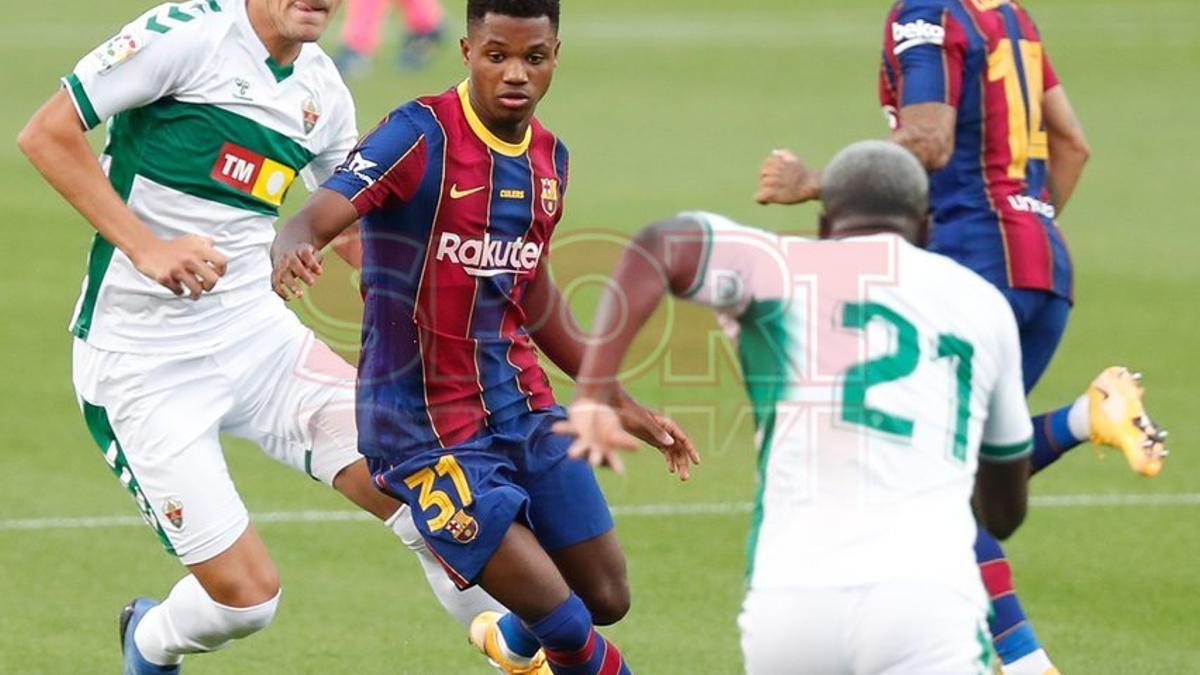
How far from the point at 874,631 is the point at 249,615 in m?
2.80

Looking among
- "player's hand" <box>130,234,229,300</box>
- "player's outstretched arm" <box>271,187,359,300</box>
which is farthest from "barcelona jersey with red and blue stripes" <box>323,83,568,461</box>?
"player's hand" <box>130,234,229,300</box>

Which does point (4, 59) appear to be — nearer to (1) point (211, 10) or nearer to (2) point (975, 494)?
(1) point (211, 10)

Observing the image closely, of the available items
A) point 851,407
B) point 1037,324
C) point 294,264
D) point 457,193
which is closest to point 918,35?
point 1037,324

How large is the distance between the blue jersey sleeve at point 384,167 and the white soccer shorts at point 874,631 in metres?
2.05

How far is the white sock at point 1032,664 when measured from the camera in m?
7.77

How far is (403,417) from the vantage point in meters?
7.07

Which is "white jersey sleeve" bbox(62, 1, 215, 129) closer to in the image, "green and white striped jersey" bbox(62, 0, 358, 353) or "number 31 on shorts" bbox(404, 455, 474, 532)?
"green and white striped jersey" bbox(62, 0, 358, 353)

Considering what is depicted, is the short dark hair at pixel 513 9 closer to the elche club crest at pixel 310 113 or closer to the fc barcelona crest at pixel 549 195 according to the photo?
the fc barcelona crest at pixel 549 195

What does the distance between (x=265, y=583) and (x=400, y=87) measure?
19.7 m

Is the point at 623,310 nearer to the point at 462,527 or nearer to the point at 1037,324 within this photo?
the point at 462,527

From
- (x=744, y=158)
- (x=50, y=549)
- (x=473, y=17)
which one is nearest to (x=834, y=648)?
(x=473, y=17)

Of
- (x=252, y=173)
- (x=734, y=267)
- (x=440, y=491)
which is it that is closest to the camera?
(x=734, y=267)

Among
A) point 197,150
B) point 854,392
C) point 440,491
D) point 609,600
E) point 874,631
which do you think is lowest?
point 609,600

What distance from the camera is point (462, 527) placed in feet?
22.6
